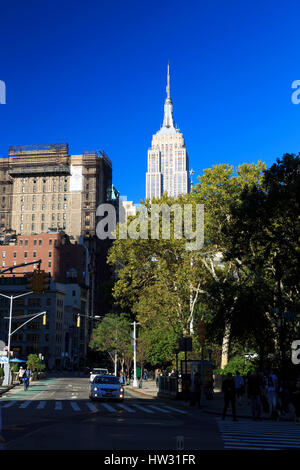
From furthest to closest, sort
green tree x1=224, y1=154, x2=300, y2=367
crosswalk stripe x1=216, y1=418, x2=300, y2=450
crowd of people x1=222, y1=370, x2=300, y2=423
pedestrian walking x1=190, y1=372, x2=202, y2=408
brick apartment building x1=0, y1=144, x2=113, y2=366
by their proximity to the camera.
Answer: brick apartment building x1=0, y1=144, x2=113, y2=366, green tree x1=224, y1=154, x2=300, y2=367, pedestrian walking x1=190, y1=372, x2=202, y2=408, crowd of people x1=222, y1=370, x2=300, y2=423, crosswalk stripe x1=216, y1=418, x2=300, y2=450

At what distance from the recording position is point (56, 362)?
133 metres

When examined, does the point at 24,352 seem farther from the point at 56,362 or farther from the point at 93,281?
the point at 93,281

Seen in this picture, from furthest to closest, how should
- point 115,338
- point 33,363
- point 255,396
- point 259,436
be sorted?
point 115,338
point 33,363
point 255,396
point 259,436

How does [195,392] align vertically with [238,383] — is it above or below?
below

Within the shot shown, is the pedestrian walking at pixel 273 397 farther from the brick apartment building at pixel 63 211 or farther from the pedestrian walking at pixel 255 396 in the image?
the brick apartment building at pixel 63 211

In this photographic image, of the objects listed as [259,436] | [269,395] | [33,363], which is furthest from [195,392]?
[33,363]

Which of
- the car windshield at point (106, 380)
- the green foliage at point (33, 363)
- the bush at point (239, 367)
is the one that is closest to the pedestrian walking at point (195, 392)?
the car windshield at point (106, 380)

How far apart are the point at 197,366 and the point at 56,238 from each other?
120133mm

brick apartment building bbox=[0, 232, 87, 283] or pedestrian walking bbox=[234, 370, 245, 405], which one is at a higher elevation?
brick apartment building bbox=[0, 232, 87, 283]

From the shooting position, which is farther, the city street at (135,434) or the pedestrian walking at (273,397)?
the pedestrian walking at (273,397)

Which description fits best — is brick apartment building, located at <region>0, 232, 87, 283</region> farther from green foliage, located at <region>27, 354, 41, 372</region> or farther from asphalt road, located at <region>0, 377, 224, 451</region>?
asphalt road, located at <region>0, 377, 224, 451</region>

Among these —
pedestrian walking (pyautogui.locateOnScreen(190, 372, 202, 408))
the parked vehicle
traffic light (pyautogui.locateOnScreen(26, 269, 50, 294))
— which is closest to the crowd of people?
pedestrian walking (pyautogui.locateOnScreen(190, 372, 202, 408))

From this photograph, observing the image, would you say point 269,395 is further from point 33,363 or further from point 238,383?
point 33,363

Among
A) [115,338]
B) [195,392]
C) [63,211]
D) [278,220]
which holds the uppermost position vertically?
[63,211]
